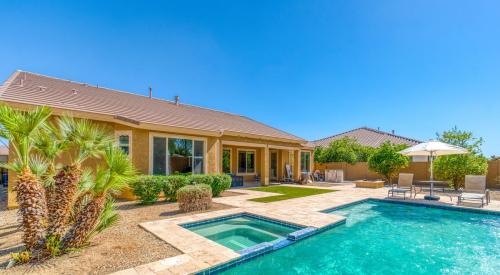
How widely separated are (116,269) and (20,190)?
2.27 meters

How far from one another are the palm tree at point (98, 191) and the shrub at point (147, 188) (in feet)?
15.6

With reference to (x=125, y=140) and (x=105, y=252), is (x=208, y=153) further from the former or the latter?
(x=105, y=252)

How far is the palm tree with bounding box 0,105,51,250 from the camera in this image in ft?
14.5

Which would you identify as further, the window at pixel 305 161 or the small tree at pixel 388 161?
the window at pixel 305 161

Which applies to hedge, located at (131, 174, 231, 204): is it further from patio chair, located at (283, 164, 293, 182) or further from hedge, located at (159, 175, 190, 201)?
patio chair, located at (283, 164, 293, 182)

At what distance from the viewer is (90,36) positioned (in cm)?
1307

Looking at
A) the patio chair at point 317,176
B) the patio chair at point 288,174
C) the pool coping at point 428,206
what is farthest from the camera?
the patio chair at point 317,176

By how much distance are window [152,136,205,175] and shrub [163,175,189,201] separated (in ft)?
5.16

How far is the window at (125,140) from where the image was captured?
1135cm

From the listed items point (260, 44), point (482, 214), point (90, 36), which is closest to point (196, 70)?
point (260, 44)

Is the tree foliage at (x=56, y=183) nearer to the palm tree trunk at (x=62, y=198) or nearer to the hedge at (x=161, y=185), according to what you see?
the palm tree trunk at (x=62, y=198)

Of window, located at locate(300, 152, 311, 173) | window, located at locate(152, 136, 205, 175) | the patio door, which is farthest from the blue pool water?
window, located at locate(300, 152, 311, 173)

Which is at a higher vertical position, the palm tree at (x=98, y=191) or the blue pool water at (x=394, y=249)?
the palm tree at (x=98, y=191)

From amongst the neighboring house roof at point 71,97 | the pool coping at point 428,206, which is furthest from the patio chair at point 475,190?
the neighboring house roof at point 71,97
